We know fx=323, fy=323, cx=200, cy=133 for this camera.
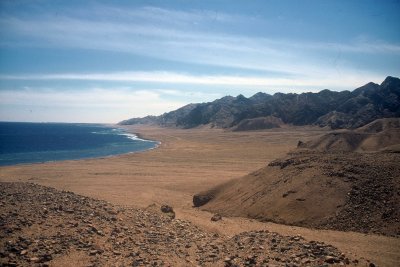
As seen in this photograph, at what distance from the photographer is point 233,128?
133 meters

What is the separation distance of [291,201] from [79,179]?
27556mm

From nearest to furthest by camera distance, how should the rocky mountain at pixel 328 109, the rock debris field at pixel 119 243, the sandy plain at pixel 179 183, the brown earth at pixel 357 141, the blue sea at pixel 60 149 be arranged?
the rock debris field at pixel 119 243, the sandy plain at pixel 179 183, the brown earth at pixel 357 141, the blue sea at pixel 60 149, the rocky mountain at pixel 328 109

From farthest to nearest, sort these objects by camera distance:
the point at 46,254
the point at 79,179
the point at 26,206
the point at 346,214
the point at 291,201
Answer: the point at 79,179
the point at 291,201
the point at 346,214
the point at 26,206
the point at 46,254

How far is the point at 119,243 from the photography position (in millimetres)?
12078

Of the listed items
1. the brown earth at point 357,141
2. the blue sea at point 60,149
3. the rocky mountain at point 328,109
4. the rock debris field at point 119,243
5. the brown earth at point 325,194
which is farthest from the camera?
the rocky mountain at point 328,109

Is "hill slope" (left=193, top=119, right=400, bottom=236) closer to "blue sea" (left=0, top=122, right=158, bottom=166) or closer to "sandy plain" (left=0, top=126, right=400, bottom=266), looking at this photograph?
"sandy plain" (left=0, top=126, right=400, bottom=266)

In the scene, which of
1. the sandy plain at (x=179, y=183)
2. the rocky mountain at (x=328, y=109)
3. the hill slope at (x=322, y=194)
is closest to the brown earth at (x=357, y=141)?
the sandy plain at (x=179, y=183)

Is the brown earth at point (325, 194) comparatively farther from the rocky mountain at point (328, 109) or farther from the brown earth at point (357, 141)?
the rocky mountain at point (328, 109)

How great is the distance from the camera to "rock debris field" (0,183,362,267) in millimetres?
10555

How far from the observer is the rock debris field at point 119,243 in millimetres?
10555

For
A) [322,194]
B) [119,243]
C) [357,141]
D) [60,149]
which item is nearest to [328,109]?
[357,141]

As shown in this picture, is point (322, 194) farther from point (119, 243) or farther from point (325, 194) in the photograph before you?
point (119, 243)

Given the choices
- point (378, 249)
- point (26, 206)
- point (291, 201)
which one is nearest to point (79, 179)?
point (26, 206)

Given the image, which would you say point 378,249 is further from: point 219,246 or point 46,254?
point 46,254
